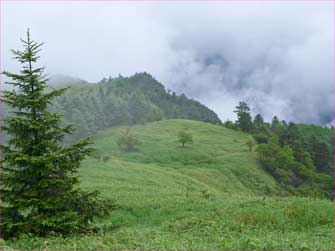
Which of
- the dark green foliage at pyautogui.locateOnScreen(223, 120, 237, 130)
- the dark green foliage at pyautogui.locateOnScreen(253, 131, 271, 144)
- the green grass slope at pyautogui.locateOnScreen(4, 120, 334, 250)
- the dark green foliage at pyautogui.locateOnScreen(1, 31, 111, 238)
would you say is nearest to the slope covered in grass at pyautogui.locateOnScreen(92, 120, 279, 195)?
the green grass slope at pyautogui.locateOnScreen(4, 120, 334, 250)

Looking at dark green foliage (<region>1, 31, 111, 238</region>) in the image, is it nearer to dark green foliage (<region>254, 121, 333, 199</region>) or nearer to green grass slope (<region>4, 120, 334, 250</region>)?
green grass slope (<region>4, 120, 334, 250</region>)

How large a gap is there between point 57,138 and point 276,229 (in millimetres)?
11990

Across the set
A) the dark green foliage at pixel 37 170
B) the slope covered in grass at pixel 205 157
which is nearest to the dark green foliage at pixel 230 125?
the slope covered in grass at pixel 205 157

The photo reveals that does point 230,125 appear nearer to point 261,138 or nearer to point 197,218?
point 261,138

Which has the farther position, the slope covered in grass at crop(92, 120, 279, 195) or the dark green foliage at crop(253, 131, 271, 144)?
the dark green foliage at crop(253, 131, 271, 144)

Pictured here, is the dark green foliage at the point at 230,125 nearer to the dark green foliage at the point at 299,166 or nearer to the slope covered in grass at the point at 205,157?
the slope covered in grass at the point at 205,157

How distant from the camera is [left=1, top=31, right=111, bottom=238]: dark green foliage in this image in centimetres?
1636

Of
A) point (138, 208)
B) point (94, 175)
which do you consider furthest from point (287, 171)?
point (138, 208)

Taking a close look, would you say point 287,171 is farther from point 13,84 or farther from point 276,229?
point 13,84

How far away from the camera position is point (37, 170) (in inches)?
653

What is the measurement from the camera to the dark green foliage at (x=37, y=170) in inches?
644

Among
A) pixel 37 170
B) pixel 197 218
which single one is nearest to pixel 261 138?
pixel 197 218

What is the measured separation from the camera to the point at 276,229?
21.6m

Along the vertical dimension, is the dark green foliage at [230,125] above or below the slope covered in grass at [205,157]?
above
